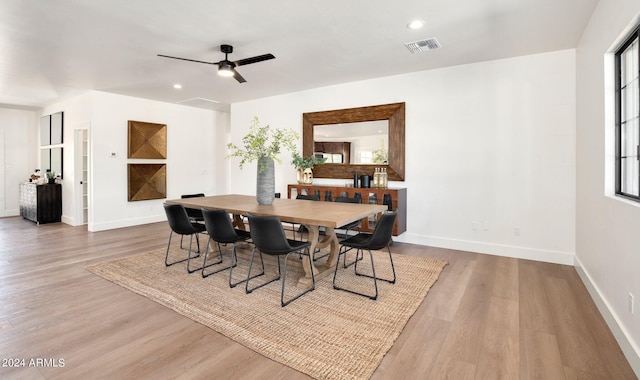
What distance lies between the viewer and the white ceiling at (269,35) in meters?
2.95

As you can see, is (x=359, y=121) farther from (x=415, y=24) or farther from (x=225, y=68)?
(x=225, y=68)

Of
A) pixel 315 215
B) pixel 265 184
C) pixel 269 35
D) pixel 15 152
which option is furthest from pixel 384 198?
pixel 15 152

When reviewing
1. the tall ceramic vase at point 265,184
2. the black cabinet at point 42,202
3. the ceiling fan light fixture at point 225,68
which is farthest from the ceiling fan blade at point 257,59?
the black cabinet at point 42,202

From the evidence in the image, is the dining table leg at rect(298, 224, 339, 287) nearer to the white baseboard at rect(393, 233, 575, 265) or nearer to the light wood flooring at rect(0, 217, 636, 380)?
→ the light wood flooring at rect(0, 217, 636, 380)

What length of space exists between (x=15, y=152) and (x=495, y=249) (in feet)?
35.0

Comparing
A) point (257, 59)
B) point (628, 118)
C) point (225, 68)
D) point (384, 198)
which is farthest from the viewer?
point (384, 198)

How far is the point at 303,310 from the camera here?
269 cm

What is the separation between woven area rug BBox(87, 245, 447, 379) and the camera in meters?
2.06

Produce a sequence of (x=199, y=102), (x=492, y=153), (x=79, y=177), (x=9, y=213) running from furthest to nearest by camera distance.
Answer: (x=9, y=213), (x=199, y=102), (x=79, y=177), (x=492, y=153)

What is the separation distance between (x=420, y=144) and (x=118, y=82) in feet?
16.9

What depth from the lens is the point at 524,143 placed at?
419cm

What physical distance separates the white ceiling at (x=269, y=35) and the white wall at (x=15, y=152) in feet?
11.1

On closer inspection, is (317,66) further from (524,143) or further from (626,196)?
(626,196)

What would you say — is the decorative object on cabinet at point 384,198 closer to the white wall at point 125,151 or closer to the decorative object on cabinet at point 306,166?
the decorative object on cabinet at point 306,166
